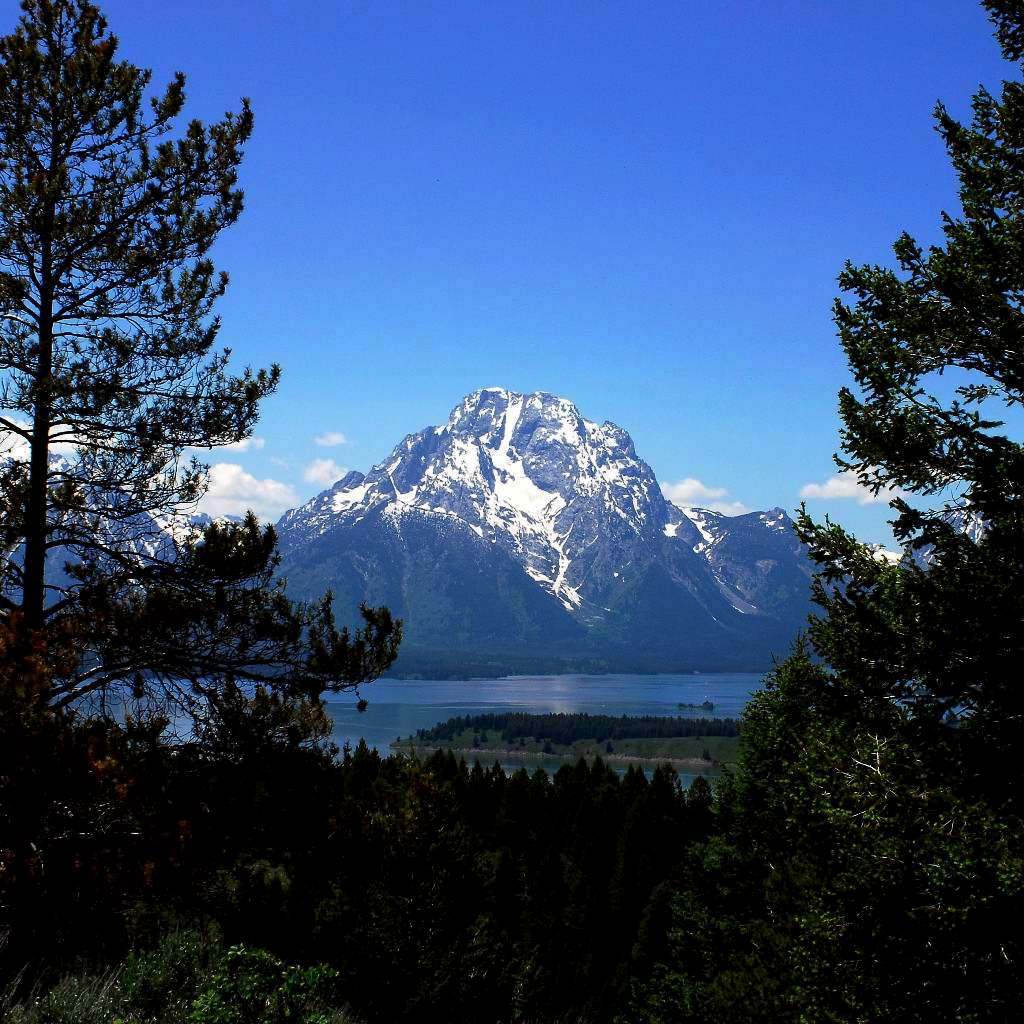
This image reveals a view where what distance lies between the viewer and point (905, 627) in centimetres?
1361

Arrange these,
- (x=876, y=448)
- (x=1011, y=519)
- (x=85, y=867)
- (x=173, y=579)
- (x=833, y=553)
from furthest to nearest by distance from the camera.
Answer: (x=173, y=579)
(x=833, y=553)
(x=876, y=448)
(x=1011, y=519)
(x=85, y=867)

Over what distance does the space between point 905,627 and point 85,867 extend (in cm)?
1203

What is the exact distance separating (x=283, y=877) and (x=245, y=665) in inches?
241

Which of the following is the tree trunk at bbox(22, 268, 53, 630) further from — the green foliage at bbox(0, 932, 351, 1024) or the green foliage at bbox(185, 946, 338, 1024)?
the green foliage at bbox(185, 946, 338, 1024)

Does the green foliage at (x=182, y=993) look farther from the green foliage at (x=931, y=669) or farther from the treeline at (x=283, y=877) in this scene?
the green foliage at (x=931, y=669)

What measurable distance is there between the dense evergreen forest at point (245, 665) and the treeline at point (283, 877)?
7cm

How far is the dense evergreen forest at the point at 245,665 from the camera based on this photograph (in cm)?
1212

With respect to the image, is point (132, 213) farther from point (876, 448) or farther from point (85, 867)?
point (876, 448)

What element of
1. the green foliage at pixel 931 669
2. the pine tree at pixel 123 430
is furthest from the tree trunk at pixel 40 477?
the green foliage at pixel 931 669

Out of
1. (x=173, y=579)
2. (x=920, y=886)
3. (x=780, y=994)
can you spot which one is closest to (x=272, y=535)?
(x=173, y=579)

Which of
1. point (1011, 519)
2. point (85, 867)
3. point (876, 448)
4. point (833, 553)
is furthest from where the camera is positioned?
point (833, 553)

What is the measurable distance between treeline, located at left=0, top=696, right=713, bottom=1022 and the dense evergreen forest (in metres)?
0.07

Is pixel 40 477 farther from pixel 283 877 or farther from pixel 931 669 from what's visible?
pixel 931 669

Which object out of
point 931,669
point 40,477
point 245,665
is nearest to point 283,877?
point 245,665
